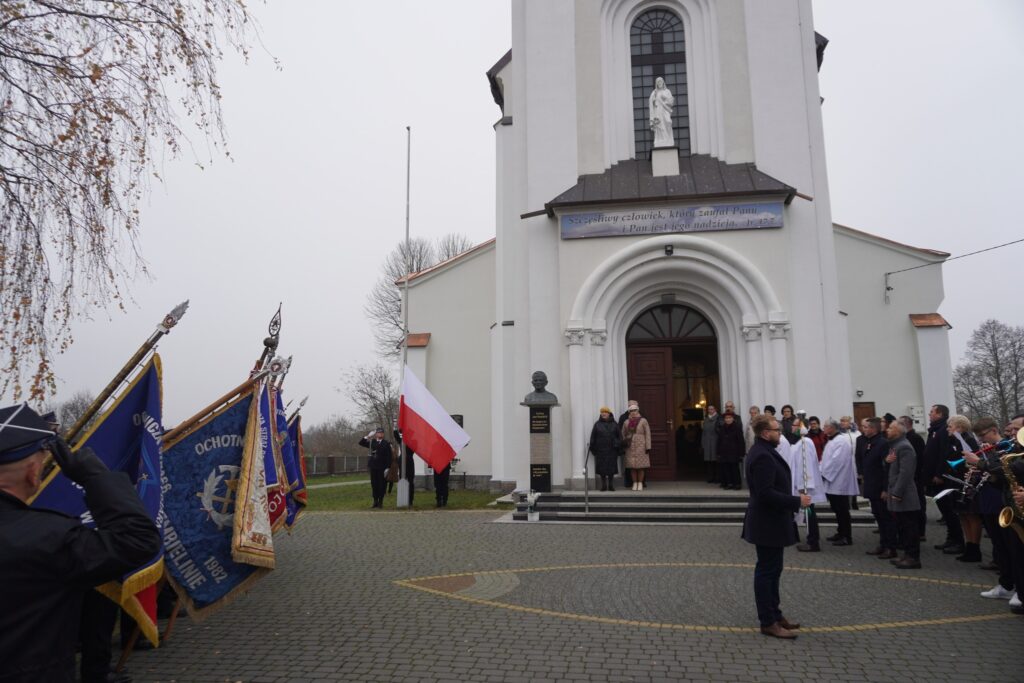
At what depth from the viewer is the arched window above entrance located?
653 inches

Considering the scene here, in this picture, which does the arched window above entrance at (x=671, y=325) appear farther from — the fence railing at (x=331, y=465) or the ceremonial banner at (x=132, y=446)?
the fence railing at (x=331, y=465)

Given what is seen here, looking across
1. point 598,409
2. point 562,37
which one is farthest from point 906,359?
point 562,37

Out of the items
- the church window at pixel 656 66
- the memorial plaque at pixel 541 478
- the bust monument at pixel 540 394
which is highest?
the church window at pixel 656 66

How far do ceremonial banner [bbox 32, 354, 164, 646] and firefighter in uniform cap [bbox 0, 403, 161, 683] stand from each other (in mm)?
2817

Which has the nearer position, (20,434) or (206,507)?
(20,434)

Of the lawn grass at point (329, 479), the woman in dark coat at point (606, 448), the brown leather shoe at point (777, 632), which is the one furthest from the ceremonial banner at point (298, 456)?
the lawn grass at point (329, 479)

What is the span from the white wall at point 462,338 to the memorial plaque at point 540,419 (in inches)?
281

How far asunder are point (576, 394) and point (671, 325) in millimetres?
3349

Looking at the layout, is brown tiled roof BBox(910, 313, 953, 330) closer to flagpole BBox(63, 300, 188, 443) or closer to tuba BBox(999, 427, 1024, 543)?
tuba BBox(999, 427, 1024, 543)

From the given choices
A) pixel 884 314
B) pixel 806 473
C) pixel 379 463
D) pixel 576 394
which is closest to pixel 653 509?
pixel 576 394

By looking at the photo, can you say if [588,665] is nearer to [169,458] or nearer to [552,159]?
[169,458]

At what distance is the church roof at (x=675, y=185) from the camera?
15234mm

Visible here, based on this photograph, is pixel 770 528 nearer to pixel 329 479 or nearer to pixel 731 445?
pixel 731 445

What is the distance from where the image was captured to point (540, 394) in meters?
14.8
